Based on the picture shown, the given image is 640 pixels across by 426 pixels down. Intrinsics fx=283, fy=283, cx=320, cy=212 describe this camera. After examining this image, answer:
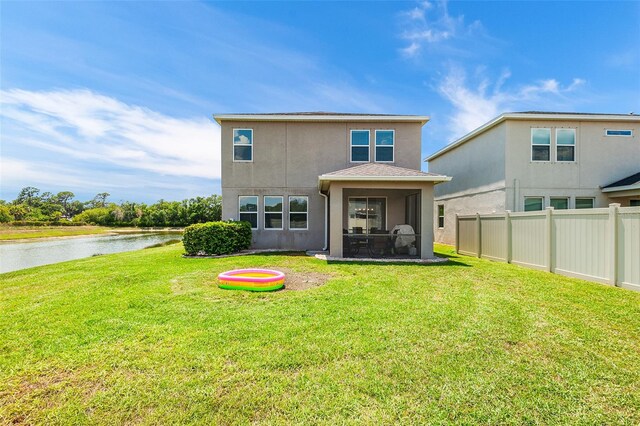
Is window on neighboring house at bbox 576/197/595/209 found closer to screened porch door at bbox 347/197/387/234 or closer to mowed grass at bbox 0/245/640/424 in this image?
screened porch door at bbox 347/197/387/234

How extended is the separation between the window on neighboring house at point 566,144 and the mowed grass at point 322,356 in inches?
369

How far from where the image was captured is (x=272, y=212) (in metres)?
13.6

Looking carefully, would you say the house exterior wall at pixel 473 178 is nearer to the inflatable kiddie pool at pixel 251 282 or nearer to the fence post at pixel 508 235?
the fence post at pixel 508 235

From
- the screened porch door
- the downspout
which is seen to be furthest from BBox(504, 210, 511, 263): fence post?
the downspout

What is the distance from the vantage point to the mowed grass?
2469 mm

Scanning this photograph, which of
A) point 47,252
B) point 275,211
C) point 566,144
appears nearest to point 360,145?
point 275,211

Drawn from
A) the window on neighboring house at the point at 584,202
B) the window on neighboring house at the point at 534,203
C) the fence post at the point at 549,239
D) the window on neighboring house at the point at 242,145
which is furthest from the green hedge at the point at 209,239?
the window on neighboring house at the point at 584,202

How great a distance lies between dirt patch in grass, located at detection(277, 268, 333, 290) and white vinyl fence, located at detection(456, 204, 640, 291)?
6.44 metres

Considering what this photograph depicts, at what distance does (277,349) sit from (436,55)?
53.1 ft

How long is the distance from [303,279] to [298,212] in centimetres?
656

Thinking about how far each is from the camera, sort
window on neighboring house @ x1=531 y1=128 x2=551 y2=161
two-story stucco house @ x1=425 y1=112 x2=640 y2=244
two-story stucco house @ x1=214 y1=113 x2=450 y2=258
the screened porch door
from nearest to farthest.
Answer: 1. two-story stucco house @ x1=425 y1=112 x2=640 y2=244
2. window on neighboring house @ x1=531 y1=128 x2=551 y2=161
3. two-story stucco house @ x1=214 y1=113 x2=450 y2=258
4. the screened porch door

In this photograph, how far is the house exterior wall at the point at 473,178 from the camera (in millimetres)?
13039

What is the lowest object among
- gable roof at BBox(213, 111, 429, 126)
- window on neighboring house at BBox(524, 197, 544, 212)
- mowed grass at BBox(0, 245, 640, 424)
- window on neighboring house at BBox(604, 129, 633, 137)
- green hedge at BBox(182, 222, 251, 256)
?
mowed grass at BBox(0, 245, 640, 424)

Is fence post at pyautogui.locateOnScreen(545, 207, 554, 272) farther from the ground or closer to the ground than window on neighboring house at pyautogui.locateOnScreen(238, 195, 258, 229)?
closer to the ground
